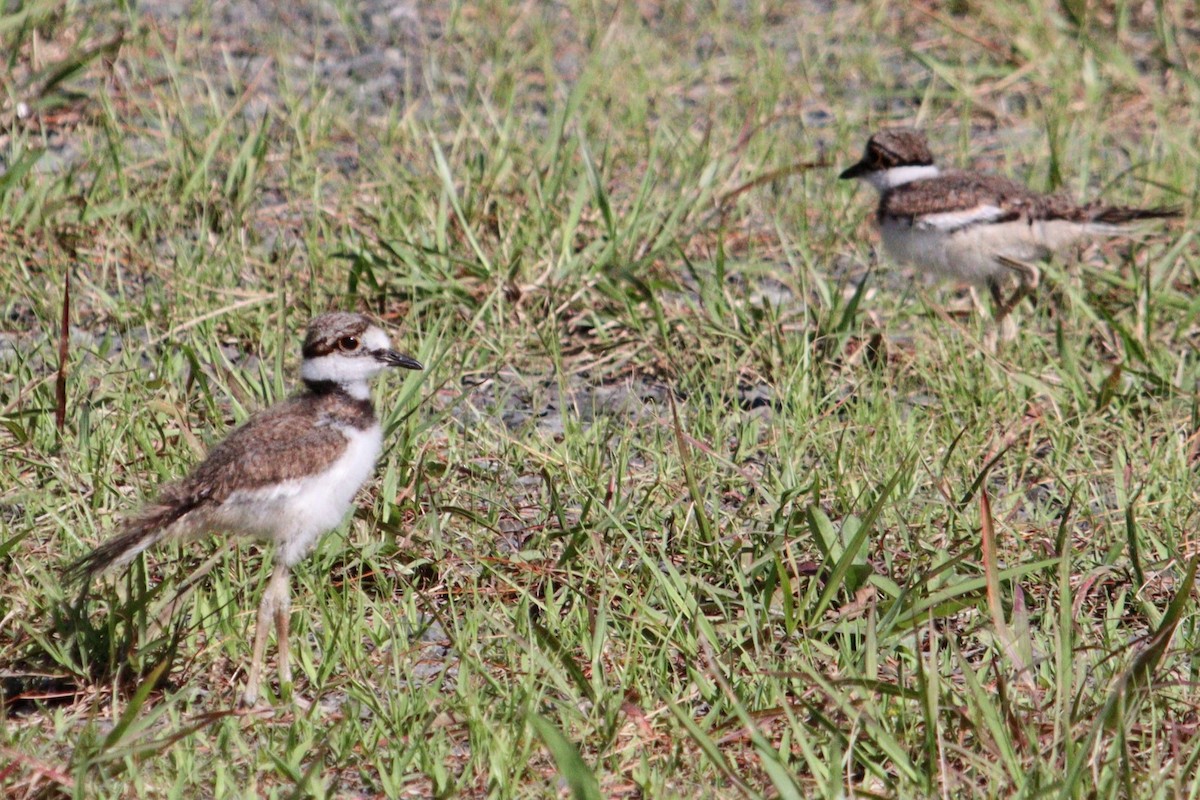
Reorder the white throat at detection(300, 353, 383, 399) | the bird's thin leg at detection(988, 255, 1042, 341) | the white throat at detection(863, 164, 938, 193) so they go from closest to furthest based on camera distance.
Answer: the white throat at detection(300, 353, 383, 399), the bird's thin leg at detection(988, 255, 1042, 341), the white throat at detection(863, 164, 938, 193)

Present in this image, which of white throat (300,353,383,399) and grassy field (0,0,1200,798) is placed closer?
grassy field (0,0,1200,798)

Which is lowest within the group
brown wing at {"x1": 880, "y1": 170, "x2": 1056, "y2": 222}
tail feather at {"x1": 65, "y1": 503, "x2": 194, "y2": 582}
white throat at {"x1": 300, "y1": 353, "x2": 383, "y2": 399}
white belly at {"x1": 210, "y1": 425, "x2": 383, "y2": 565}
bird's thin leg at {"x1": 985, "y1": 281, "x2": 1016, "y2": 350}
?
bird's thin leg at {"x1": 985, "y1": 281, "x2": 1016, "y2": 350}

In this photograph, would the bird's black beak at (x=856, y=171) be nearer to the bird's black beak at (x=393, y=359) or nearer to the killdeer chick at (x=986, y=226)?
the killdeer chick at (x=986, y=226)

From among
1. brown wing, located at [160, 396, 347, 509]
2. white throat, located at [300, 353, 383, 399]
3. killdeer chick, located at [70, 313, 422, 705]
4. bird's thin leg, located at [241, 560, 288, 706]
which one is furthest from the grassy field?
white throat, located at [300, 353, 383, 399]

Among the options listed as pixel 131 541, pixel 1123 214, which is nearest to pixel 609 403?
pixel 131 541

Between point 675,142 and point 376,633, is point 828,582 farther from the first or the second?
point 675,142

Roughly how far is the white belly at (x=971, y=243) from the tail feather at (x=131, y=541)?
10.5 ft

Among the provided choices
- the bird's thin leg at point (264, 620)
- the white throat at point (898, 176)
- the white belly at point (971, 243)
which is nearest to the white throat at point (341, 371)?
the bird's thin leg at point (264, 620)

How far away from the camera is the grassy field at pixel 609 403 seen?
3.46m

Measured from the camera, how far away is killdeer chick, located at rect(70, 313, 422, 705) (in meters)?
3.67

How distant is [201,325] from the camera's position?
5273 mm

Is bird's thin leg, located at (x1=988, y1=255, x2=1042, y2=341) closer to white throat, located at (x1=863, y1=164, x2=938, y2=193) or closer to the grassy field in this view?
the grassy field

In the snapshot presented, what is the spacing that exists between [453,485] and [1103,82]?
451cm

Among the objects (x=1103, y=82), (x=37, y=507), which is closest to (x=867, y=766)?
(x=37, y=507)
